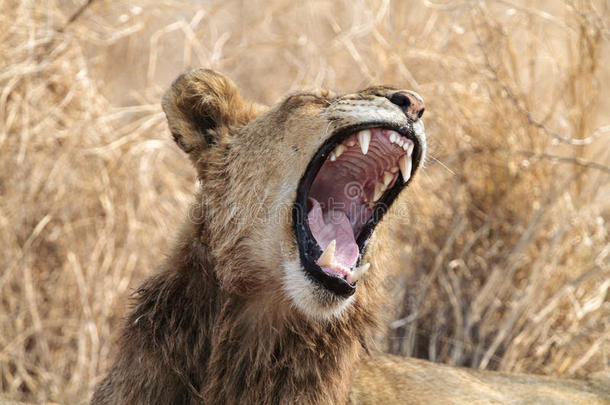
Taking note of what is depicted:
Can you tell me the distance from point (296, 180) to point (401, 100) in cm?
48

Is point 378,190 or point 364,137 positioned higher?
point 364,137

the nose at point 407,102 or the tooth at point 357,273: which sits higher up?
the nose at point 407,102

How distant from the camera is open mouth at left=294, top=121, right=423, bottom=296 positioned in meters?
2.74

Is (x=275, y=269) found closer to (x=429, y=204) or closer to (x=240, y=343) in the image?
(x=240, y=343)

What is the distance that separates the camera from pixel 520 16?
18.3 ft

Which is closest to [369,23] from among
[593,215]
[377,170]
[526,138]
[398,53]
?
[398,53]

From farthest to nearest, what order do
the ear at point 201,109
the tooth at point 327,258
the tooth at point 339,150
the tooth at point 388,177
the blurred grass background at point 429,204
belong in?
the blurred grass background at point 429,204, the ear at point 201,109, the tooth at point 388,177, the tooth at point 339,150, the tooth at point 327,258

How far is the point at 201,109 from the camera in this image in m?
3.23

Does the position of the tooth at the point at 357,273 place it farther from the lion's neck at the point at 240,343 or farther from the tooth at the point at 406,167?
the tooth at the point at 406,167

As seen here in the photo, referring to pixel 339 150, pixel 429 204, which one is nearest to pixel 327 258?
pixel 339 150

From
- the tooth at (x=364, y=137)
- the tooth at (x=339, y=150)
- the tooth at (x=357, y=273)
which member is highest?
the tooth at (x=364, y=137)

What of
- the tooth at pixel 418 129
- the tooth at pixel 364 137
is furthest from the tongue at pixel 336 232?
the tooth at pixel 418 129

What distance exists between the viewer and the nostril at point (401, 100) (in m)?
2.74

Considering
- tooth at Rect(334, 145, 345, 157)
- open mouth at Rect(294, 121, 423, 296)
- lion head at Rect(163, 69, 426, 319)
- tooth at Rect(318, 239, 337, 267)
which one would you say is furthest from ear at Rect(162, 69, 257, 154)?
tooth at Rect(318, 239, 337, 267)
